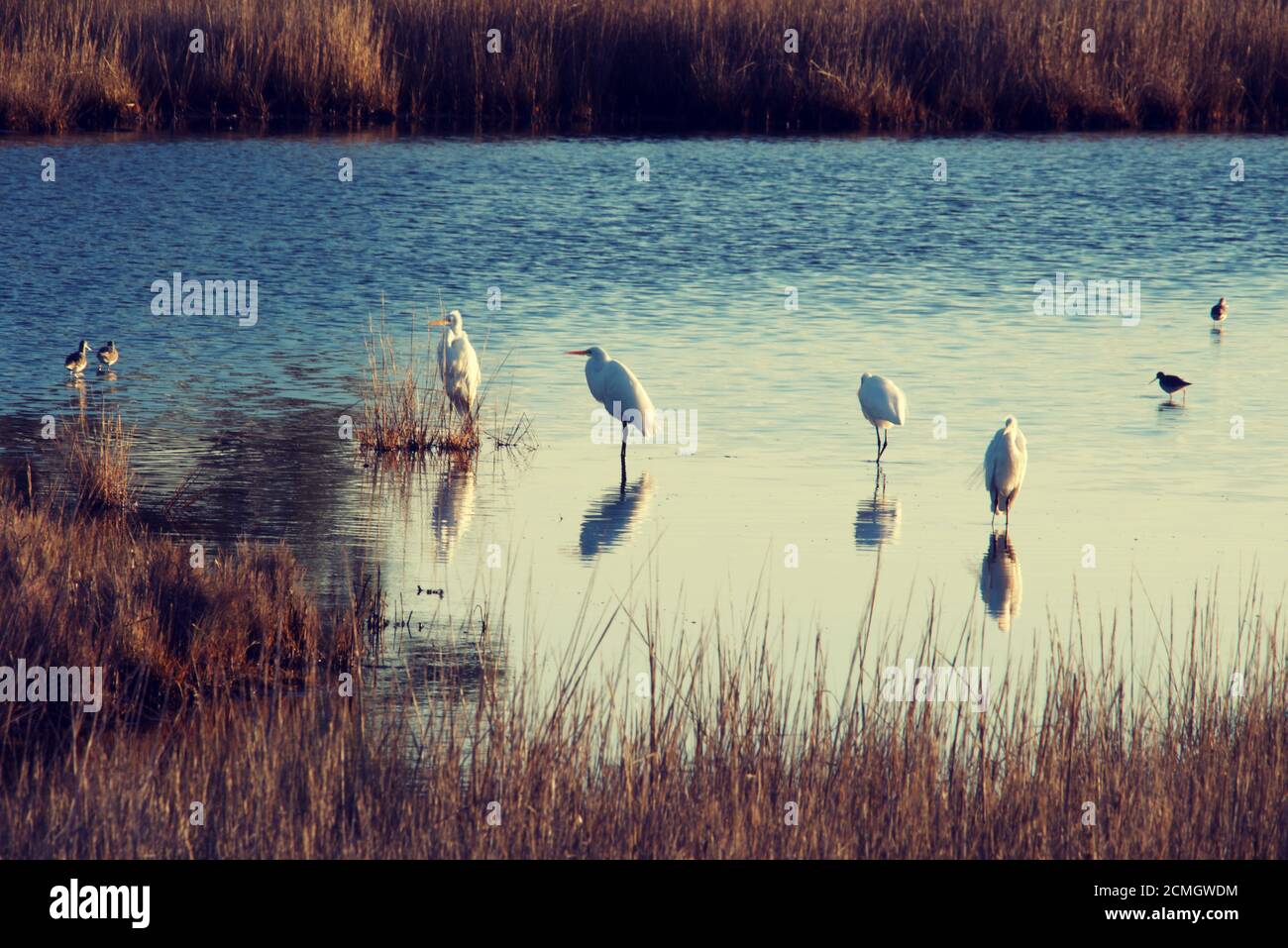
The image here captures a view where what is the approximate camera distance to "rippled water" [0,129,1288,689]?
27.5ft

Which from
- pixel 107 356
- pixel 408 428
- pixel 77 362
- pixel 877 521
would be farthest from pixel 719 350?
pixel 877 521

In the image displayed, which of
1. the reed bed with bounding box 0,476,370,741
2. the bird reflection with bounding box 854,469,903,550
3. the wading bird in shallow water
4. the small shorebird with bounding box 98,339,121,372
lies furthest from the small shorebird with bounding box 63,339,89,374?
the bird reflection with bounding box 854,469,903,550

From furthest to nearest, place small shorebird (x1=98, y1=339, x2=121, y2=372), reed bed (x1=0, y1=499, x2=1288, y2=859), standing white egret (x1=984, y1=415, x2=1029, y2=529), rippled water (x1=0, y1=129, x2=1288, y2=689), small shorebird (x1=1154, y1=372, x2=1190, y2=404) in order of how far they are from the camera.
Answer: small shorebird (x1=98, y1=339, x2=121, y2=372), small shorebird (x1=1154, y1=372, x2=1190, y2=404), standing white egret (x1=984, y1=415, x2=1029, y2=529), rippled water (x1=0, y1=129, x2=1288, y2=689), reed bed (x1=0, y1=499, x2=1288, y2=859)

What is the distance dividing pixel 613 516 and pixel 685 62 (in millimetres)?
16932

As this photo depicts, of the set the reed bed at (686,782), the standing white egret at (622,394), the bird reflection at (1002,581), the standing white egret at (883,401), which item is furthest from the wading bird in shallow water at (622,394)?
the reed bed at (686,782)

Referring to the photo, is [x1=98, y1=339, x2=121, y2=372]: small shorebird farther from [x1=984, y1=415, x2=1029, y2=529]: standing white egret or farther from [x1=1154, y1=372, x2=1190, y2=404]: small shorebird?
[x1=1154, y1=372, x2=1190, y2=404]: small shorebird

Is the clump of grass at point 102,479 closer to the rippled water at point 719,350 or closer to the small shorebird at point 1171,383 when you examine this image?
the rippled water at point 719,350

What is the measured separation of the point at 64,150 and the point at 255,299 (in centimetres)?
731

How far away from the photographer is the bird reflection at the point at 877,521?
8.73 metres

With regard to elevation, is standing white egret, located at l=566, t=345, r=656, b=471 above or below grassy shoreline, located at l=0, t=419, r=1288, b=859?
above

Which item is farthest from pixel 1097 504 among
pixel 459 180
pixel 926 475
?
pixel 459 180

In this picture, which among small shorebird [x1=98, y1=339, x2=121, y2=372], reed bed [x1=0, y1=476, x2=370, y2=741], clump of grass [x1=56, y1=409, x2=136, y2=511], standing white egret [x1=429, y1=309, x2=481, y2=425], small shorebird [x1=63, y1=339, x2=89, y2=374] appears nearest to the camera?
reed bed [x1=0, y1=476, x2=370, y2=741]

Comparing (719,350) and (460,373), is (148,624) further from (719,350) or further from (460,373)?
(719,350)
